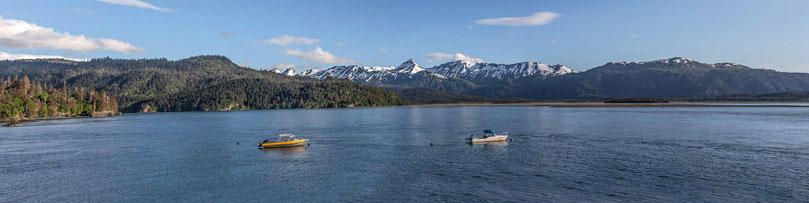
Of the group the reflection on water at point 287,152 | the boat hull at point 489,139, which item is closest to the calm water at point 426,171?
the reflection on water at point 287,152

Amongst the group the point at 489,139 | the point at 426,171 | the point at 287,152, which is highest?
the point at 489,139

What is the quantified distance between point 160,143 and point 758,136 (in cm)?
14735

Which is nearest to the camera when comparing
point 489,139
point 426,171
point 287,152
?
point 426,171

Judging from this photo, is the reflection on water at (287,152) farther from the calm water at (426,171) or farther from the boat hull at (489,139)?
the boat hull at (489,139)

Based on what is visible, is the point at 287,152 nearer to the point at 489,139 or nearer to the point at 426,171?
the point at 426,171

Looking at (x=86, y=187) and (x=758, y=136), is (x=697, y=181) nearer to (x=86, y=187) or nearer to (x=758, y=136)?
(x=758, y=136)

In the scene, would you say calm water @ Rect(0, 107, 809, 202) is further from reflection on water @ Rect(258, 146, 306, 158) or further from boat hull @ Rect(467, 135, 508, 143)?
boat hull @ Rect(467, 135, 508, 143)

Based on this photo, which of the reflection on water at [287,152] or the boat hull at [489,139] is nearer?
the reflection on water at [287,152]

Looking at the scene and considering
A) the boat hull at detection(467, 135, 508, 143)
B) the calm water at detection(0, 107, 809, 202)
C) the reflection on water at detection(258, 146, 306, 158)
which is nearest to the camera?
the calm water at detection(0, 107, 809, 202)

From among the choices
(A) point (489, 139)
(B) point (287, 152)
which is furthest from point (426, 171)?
(A) point (489, 139)

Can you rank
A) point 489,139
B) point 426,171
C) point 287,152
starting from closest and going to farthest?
point 426,171 < point 287,152 < point 489,139

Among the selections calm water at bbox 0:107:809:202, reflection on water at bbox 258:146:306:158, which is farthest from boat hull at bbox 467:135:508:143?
reflection on water at bbox 258:146:306:158

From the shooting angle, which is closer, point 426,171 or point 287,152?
point 426,171

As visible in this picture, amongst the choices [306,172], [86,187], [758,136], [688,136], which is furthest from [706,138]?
[86,187]
